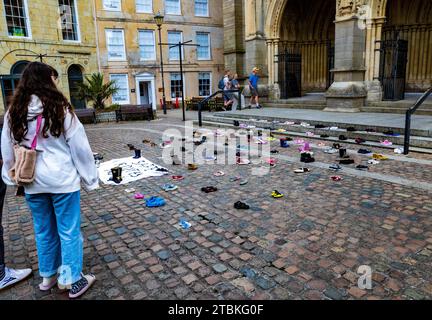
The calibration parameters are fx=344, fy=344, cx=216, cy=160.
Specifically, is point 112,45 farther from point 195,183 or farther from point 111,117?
point 195,183

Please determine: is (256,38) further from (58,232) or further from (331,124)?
(58,232)

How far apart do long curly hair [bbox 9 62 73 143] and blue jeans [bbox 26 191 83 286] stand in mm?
505

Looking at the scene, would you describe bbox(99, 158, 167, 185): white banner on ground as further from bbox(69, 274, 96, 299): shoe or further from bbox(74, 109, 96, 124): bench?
bbox(74, 109, 96, 124): bench

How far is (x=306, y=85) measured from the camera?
64.8 ft

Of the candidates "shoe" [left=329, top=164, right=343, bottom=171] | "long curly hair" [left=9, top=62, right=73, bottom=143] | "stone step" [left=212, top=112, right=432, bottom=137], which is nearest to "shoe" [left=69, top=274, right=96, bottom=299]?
"long curly hair" [left=9, top=62, right=73, bottom=143]

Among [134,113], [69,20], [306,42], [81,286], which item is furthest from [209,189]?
[69,20]

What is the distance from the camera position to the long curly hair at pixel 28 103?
252cm

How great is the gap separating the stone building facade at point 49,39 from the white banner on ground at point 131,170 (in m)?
15.9

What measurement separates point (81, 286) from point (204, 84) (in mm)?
25821

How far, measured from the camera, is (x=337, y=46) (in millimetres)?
12320

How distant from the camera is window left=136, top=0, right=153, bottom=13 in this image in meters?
24.4

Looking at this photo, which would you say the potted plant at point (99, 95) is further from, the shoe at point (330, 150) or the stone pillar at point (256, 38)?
the shoe at point (330, 150)
